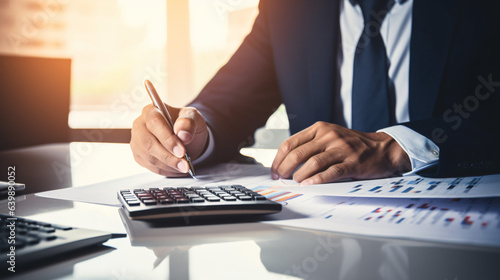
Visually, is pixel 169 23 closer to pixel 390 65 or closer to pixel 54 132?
pixel 54 132

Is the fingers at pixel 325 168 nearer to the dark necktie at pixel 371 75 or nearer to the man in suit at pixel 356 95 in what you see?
the man in suit at pixel 356 95

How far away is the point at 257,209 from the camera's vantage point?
1.30ft

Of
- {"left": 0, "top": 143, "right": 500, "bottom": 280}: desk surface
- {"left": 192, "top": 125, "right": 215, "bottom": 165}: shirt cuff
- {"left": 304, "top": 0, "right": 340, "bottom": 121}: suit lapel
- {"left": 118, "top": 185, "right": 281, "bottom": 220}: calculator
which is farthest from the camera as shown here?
{"left": 304, "top": 0, "right": 340, "bottom": 121}: suit lapel

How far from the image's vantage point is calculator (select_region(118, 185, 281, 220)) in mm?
375

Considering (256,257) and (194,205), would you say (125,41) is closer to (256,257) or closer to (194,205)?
(194,205)

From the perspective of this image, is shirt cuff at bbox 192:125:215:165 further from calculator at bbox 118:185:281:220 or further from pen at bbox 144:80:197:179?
calculator at bbox 118:185:281:220

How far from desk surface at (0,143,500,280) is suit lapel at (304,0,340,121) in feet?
2.51

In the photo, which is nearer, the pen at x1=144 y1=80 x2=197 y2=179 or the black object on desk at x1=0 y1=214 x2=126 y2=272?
the black object on desk at x1=0 y1=214 x2=126 y2=272

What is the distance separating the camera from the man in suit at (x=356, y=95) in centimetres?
62

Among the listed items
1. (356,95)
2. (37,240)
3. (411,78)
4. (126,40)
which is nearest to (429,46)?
(411,78)

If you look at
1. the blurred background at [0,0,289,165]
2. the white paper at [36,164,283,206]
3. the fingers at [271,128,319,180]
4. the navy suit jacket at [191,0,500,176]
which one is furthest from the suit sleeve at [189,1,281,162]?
the blurred background at [0,0,289,165]

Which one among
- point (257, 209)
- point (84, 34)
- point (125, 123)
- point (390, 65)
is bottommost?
point (125, 123)

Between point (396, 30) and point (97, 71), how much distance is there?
261cm

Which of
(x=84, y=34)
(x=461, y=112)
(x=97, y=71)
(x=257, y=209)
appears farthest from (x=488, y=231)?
(x=84, y=34)
